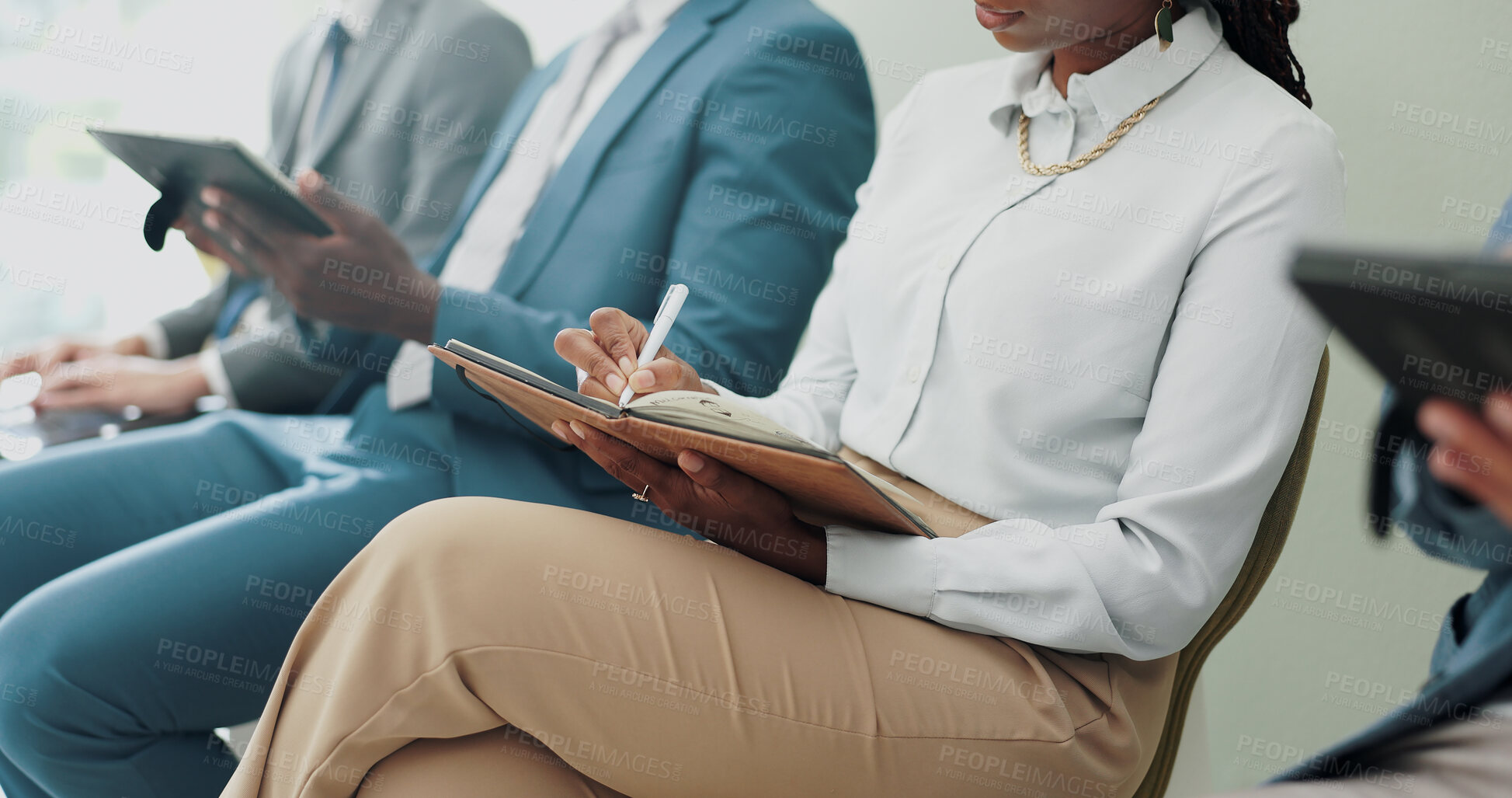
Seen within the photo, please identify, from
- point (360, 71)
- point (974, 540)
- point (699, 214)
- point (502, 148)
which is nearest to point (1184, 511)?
point (974, 540)

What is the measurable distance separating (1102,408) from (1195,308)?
11 cm

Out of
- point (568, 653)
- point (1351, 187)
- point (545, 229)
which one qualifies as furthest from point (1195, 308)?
point (545, 229)

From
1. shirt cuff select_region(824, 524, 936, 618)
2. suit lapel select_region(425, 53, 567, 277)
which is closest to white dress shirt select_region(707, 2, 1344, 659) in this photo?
shirt cuff select_region(824, 524, 936, 618)

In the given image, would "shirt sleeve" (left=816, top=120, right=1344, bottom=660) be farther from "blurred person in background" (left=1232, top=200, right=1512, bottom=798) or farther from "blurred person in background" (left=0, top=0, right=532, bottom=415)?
"blurred person in background" (left=0, top=0, right=532, bottom=415)

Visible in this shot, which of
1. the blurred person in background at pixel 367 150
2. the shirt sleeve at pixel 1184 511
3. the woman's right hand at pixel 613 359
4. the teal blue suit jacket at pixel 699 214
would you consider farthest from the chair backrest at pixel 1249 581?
the blurred person in background at pixel 367 150

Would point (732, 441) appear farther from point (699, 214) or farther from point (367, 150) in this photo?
point (367, 150)

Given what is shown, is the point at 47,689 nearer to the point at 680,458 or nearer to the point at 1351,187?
the point at 680,458

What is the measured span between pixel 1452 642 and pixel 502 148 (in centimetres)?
141

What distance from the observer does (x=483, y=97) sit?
1.90 m

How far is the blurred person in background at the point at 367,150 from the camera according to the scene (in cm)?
172

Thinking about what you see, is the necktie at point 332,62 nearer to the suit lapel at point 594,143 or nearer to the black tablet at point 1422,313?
the suit lapel at point 594,143

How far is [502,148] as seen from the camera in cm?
160

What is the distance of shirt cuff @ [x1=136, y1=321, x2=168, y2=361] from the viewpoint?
186cm

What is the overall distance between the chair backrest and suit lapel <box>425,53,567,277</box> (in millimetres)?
1106
